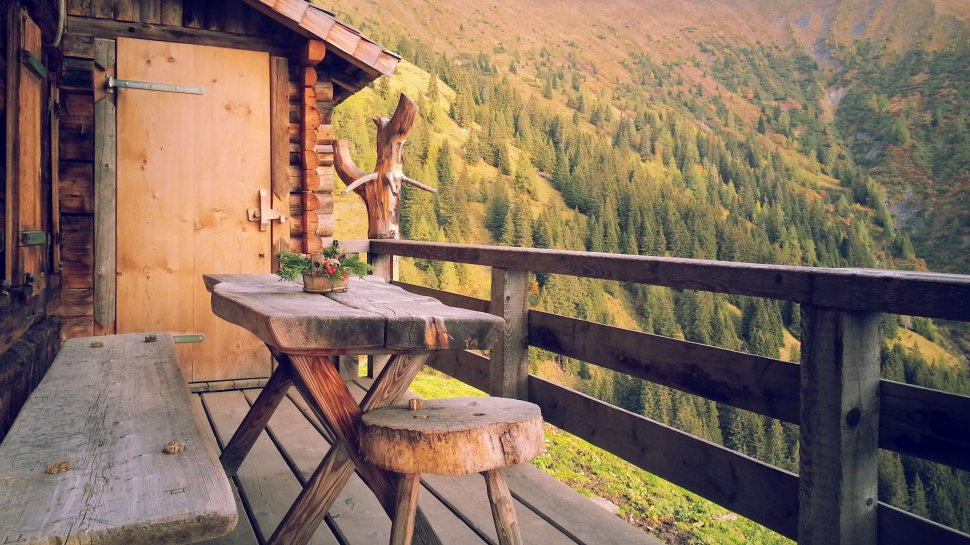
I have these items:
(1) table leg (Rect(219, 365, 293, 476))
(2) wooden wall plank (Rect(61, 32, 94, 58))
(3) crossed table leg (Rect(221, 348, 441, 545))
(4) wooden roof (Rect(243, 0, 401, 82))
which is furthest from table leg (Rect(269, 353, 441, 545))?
(2) wooden wall plank (Rect(61, 32, 94, 58))

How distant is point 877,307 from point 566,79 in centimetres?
14821

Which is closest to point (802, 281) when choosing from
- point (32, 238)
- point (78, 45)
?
point (32, 238)

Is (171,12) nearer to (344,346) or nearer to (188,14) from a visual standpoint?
(188,14)

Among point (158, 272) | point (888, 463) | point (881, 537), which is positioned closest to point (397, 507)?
point (881, 537)

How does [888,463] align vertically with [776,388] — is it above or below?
below

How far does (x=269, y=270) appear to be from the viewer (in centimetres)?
513

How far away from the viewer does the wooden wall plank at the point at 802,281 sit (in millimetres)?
1612

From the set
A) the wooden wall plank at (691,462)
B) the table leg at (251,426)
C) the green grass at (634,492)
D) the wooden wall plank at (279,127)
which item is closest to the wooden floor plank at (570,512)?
the wooden wall plank at (691,462)

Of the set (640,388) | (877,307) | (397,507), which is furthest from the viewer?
(640,388)

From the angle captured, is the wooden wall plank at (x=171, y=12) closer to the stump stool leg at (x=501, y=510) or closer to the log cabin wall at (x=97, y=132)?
the log cabin wall at (x=97, y=132)

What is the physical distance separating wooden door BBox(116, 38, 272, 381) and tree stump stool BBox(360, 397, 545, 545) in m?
3.20

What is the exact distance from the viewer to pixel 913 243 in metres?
102

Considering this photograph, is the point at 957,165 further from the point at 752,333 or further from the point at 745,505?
the point at 745,505

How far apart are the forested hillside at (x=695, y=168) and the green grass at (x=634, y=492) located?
100cm
